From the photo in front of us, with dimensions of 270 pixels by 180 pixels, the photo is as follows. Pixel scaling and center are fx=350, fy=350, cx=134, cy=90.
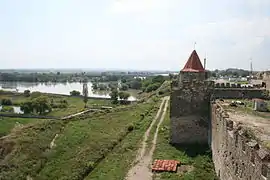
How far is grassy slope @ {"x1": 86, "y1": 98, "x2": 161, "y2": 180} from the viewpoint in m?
17.5

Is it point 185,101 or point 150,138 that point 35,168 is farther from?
point 185,101

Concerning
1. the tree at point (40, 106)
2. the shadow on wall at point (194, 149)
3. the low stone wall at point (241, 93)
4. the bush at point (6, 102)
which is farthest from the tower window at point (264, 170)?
the bush at point (6, 102)

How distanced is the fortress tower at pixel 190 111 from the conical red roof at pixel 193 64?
1.75m

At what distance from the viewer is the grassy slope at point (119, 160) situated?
17.5m

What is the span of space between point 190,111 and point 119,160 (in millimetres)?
4941

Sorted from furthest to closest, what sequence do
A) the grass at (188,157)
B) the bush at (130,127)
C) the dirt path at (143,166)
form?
1. the bush at (130,127)
2. the dirt path at (143,166)
3. the grass at (188,157)

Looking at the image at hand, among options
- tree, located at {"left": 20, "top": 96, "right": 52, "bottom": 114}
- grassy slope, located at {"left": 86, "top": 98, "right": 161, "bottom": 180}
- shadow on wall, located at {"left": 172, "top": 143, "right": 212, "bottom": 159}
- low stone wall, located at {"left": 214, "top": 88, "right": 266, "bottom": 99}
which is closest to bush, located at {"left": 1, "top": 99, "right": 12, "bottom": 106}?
tree, located at {"left": 20, "top": 96, "right": 52, "bottom": 114}

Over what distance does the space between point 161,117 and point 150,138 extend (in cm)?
706

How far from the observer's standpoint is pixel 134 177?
53.2ft

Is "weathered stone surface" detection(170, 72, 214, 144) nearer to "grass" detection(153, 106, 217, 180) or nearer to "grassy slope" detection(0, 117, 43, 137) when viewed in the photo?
"grass" detection(153, 106, 217, 180)

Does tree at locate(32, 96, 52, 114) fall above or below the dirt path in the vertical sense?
below

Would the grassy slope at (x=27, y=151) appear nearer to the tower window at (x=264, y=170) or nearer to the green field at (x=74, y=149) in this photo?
the green field at (x=74, y=149)

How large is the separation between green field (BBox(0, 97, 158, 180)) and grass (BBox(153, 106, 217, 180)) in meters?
1.71

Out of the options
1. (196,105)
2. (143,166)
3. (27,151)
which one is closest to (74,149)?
(27,151)
